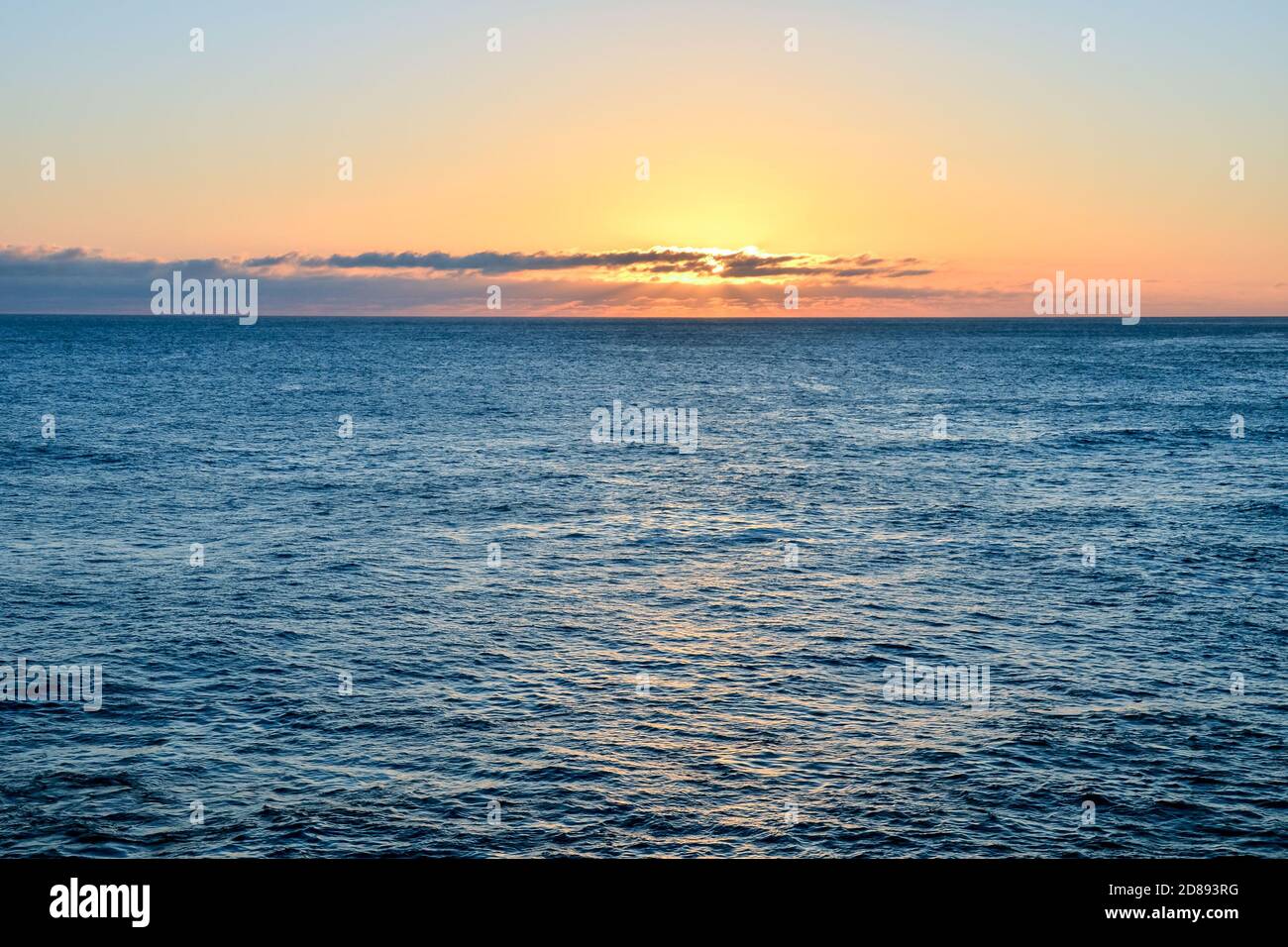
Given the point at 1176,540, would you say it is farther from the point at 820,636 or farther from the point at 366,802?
the point at 366,802

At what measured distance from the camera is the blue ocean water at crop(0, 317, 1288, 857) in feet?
84.7

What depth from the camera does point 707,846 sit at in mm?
24281

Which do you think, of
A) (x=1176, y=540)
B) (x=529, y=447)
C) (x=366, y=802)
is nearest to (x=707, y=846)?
(x=366, y=802)

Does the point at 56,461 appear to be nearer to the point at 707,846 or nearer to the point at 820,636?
the point at 820,636

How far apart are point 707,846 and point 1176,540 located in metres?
39.4

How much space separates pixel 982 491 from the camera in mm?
68875

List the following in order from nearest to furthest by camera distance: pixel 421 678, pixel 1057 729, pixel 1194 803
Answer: pixel 1194 803, pixel 1057 729, pixel 421 678

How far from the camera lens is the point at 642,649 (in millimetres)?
38375

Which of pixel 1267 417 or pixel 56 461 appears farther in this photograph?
pixel 1267 417

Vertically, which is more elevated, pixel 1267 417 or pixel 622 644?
pixel 1267 417

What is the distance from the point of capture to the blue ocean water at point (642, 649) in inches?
1016

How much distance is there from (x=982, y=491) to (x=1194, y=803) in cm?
4372

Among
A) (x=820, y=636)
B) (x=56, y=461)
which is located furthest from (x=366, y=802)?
(x=56, y=461)
